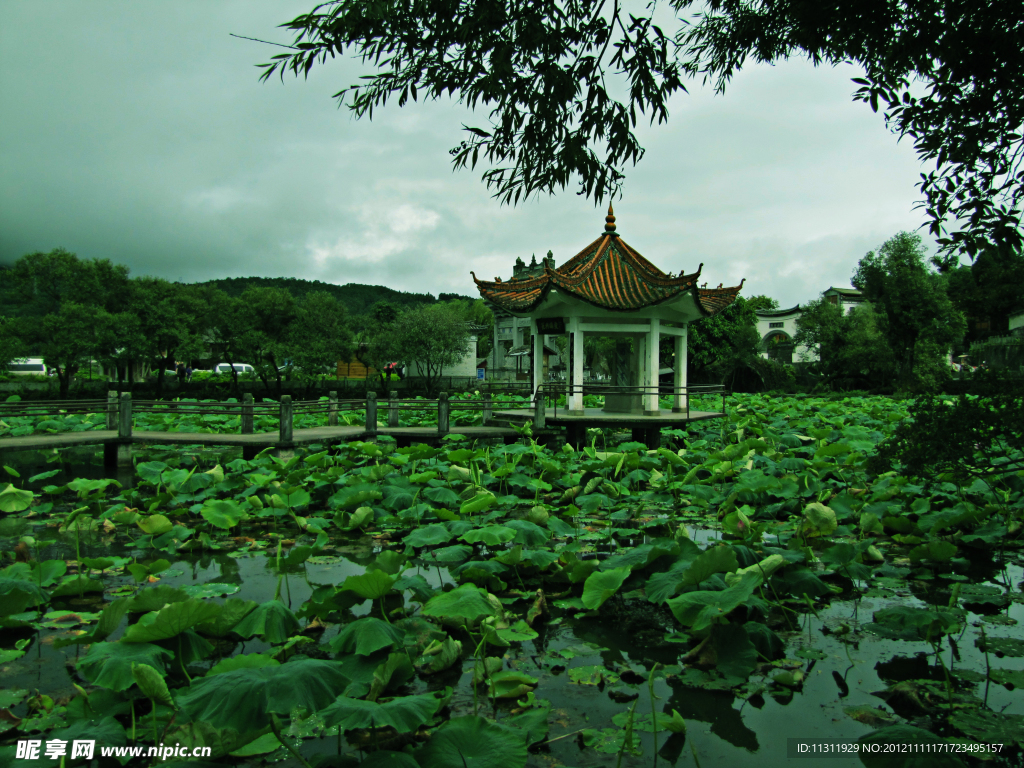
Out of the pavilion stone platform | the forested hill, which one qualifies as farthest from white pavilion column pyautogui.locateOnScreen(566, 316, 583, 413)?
the forested hill

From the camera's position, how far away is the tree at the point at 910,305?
2408 centimetres

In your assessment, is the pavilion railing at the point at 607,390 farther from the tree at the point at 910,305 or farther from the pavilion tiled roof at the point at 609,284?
the tree at the point at 910,305

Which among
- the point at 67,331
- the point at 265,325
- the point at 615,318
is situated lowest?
the point at 615,318

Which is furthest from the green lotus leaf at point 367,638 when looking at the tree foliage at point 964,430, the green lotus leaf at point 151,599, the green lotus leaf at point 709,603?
the tree foliage at point 964,430

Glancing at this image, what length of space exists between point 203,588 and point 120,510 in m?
2.51

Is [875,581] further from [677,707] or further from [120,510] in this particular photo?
[120,510]

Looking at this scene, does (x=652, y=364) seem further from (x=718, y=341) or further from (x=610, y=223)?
(x=718, y=341)

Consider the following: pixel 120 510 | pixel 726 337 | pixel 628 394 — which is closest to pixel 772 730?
pixel 120 510

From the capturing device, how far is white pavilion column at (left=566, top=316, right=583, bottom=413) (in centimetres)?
1326

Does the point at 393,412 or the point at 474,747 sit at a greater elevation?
the point at 393,412

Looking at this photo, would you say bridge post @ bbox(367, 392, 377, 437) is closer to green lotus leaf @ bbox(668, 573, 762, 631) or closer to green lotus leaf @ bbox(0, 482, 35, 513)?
green lotus leaf @ bbox(0, 482, 35, 513)

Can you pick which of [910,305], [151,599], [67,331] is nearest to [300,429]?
[151,599]

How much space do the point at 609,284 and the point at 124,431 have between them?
9.65 metres

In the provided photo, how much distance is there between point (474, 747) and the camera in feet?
6.41
